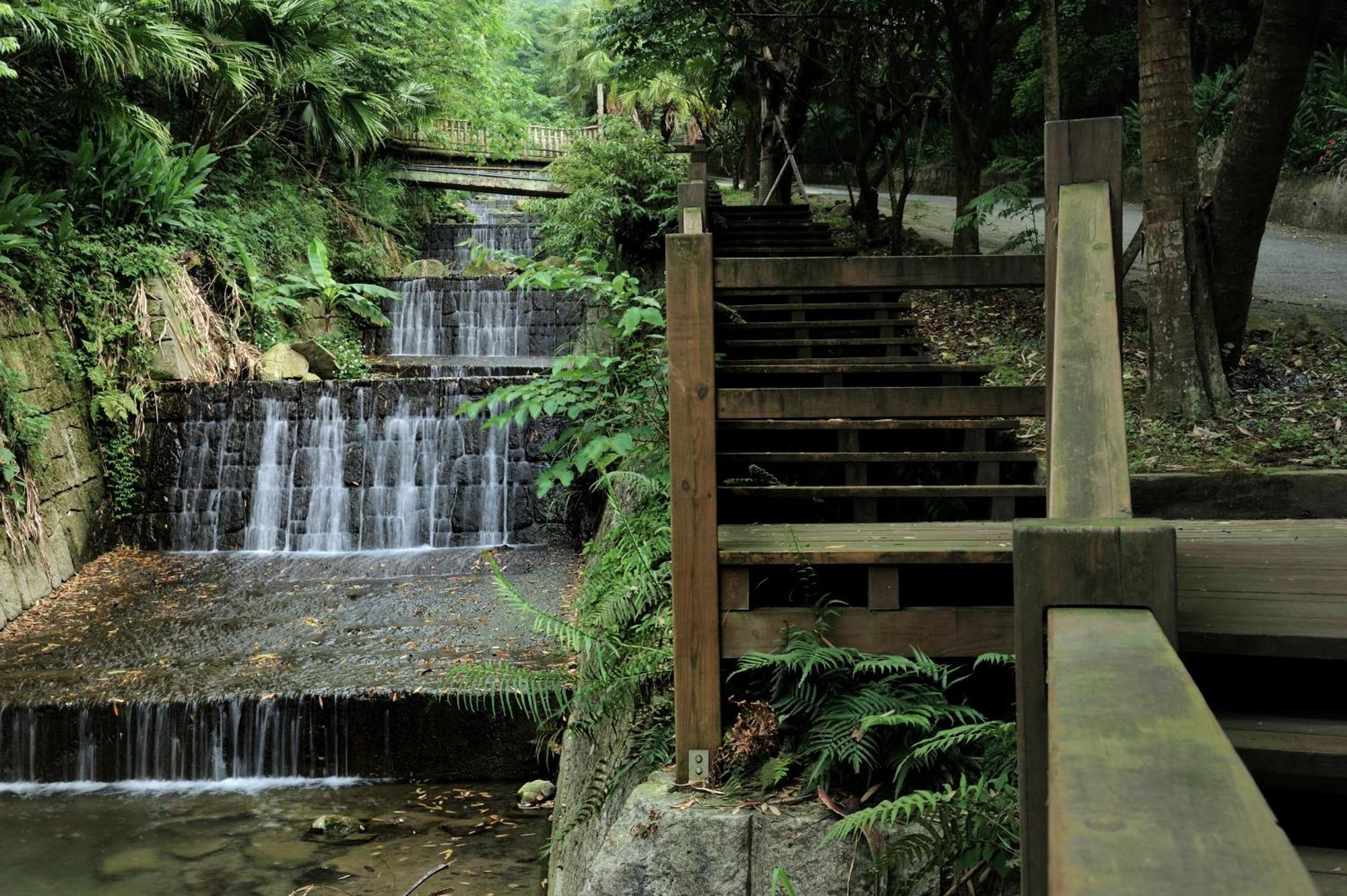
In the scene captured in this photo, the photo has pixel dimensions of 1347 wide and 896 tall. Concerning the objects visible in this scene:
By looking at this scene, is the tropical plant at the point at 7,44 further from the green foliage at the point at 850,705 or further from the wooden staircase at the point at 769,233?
the green foliage at the point at 850,705

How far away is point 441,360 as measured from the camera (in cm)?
→ 1444

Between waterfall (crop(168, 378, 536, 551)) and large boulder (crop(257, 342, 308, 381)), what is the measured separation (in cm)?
132

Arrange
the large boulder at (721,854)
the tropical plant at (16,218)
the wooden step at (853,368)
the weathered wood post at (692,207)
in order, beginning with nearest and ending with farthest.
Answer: the large boulder at (721,854) → the wooden step at (853,368) → the weathered wood post at (692,207) → the tropical plant at (16,218)

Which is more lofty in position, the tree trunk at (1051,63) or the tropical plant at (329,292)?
the tree trunk at (1051,63)

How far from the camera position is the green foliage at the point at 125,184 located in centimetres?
1055

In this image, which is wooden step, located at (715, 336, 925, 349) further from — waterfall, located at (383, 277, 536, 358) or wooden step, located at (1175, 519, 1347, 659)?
waterfall, located at (383, 277, 536, 358)

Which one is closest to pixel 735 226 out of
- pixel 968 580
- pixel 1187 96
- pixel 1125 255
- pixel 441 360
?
pixel 441 360

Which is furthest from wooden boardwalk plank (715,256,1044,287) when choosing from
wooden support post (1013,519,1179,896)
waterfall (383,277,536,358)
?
waterfall (383,277,536,358)

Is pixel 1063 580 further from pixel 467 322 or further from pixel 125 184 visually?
pixel 467 322

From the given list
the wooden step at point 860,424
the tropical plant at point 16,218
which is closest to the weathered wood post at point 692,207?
the wooden step at point 860,424

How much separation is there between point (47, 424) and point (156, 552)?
5.09 ft

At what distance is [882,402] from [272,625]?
543cm

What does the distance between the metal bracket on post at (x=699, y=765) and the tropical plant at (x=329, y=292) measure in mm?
11709

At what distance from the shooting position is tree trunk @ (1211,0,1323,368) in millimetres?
6156
